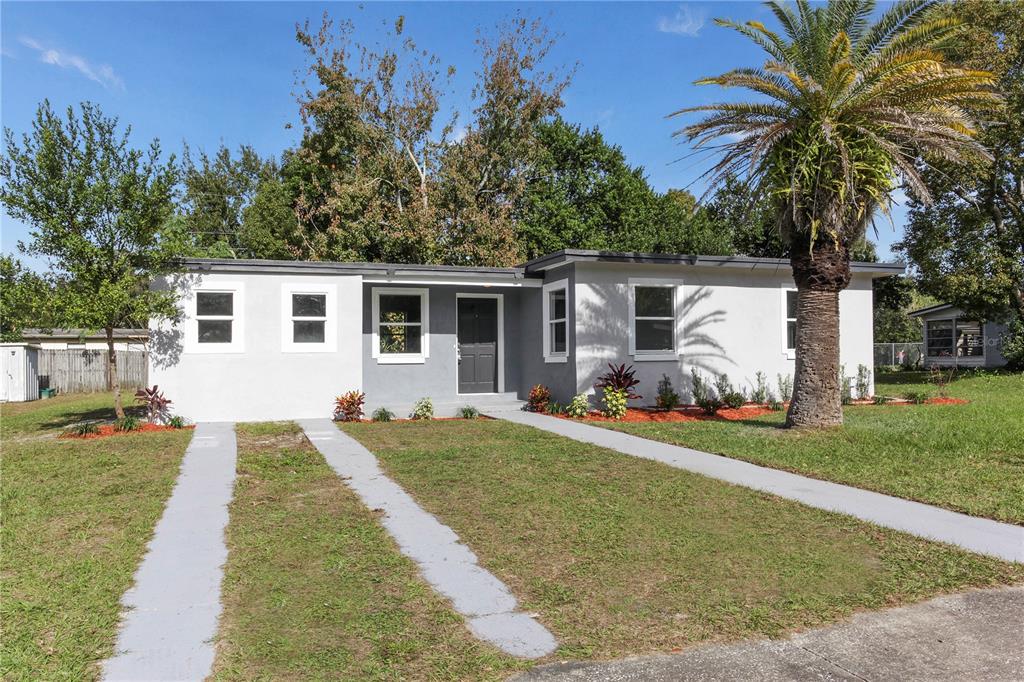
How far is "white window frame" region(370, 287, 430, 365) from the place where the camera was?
14.5 metres

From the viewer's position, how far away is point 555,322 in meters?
A: 14.4

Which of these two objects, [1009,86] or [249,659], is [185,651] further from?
[1009,86]

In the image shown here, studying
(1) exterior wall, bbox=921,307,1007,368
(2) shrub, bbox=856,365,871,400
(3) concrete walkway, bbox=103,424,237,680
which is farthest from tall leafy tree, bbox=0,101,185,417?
(1) exterior wall, bbox=921,307,1007,368

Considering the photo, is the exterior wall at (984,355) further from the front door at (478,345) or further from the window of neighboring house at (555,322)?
the front door at (478,345)

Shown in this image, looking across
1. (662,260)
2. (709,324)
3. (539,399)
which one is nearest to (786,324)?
(709,324)

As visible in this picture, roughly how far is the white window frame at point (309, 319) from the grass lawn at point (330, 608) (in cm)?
697

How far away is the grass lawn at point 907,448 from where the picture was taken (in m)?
6.62

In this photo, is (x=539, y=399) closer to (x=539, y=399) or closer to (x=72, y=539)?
(x=539, y=399)

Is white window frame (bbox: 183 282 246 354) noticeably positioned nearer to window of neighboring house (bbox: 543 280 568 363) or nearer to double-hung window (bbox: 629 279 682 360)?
window of neighboring house (bbox: 543 280 568 363)

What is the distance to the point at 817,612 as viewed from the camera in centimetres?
375

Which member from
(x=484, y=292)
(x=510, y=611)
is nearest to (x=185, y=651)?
(x=510, y=611)

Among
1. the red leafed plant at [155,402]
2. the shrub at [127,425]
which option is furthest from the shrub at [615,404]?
the shrub at [127,425]

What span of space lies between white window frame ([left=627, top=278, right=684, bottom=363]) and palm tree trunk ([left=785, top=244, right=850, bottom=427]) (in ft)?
12.7

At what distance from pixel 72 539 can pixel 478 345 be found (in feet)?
35.1
